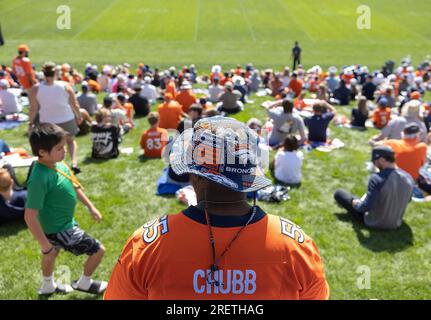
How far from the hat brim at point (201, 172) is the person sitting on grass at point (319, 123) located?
8269 mm

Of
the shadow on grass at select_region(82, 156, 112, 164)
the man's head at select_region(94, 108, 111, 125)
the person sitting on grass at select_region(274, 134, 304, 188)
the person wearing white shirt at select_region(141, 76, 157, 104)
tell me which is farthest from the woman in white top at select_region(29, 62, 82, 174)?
the person wearing white shirt at select_region(141, 76, 157, 104)

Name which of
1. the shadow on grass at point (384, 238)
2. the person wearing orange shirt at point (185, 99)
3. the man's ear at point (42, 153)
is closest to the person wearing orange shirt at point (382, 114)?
the person wearing orange shirt at point (185, 99)

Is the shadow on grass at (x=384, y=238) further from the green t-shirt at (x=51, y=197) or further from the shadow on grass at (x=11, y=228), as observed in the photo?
the shadow on grass at (x=11, y=228)

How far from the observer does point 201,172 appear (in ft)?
6.13

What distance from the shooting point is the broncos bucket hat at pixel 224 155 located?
1860 millimetres

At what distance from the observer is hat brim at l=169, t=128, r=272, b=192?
1848 mm

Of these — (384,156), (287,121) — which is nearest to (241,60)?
(287,121)

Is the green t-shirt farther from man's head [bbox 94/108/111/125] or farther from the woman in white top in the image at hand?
man's head [bbox 94/108/111/125]

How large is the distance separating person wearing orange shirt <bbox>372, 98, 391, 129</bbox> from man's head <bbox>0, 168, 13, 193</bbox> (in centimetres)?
952

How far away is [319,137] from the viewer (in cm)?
1012

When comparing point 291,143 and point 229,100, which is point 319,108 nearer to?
point 291,143

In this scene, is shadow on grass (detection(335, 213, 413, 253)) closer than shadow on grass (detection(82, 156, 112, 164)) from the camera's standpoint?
Yes

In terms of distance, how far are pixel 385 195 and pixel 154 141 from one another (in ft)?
16.2
